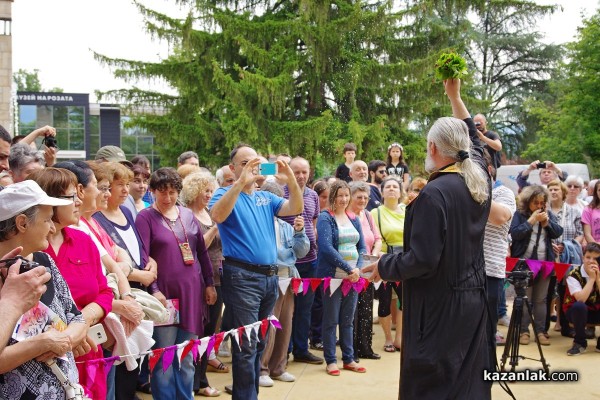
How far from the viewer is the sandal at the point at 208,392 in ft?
21.5

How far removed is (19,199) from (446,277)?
7.64ft

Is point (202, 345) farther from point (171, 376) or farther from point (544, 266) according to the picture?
point (544, 266)

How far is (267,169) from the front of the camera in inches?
215

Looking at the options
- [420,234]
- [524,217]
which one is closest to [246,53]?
[524,217]

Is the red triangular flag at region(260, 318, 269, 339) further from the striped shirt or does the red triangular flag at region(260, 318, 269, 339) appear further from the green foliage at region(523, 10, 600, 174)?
the green foliage at region(523, 10, 600, 174)

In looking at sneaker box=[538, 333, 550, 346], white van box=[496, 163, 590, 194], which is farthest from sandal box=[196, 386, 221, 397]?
white van box=[496, 163, 590, 194]

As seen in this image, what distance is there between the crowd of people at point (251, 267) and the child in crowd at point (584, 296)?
2 cm

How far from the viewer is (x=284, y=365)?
724 centimetres

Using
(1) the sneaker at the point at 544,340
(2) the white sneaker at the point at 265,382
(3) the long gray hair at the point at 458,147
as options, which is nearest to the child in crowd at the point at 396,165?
(1) the sneaker at the point at 544,340

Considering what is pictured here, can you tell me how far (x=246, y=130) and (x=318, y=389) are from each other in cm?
1546

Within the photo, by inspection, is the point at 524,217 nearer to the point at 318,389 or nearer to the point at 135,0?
the point at 318,389

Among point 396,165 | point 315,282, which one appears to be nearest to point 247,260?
point 315,282

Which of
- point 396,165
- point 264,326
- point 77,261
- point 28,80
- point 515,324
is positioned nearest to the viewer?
point 77,261

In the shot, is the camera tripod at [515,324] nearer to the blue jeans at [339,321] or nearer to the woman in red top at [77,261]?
the blue jeans at [339,321]
